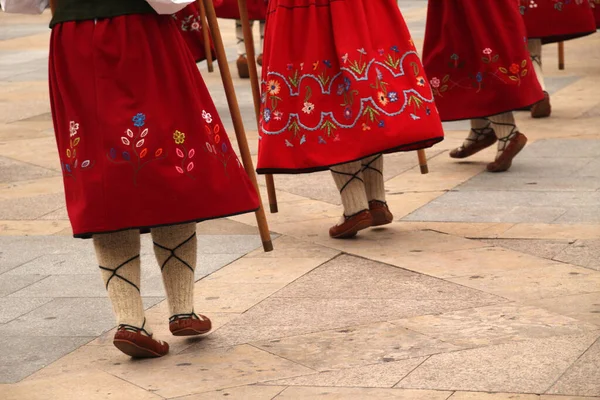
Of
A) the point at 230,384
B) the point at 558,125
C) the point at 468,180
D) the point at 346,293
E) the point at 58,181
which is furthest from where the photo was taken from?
the point at 558,125

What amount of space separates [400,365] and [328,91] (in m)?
1.74

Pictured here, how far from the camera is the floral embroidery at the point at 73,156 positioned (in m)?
4.09

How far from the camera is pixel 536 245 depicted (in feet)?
17.7

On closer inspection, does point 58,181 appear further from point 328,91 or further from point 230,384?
point 230,384

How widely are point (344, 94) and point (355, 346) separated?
4.97 feet

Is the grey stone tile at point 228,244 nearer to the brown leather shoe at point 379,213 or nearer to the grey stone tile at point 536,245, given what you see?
the brown leather shoe at point 379,213


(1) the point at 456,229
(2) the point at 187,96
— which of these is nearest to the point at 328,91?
(1) the point at 456,229

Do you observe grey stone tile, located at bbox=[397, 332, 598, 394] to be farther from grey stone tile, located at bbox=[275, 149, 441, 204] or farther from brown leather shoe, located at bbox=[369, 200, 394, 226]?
grey stone tile, located at bbox=[275, 149, 441, 204]

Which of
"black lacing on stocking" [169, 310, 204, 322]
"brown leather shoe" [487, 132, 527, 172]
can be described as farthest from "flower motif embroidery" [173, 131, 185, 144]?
"brown leather shoe" [487, 132, 527, 172]

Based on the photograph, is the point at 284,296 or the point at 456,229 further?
the point at 456,229

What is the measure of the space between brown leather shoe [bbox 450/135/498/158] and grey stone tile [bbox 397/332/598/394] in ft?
10.3

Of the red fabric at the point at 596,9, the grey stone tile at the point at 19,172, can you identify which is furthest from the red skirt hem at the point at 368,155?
the red fabric at the point at 596,9

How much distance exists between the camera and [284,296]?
4.85m

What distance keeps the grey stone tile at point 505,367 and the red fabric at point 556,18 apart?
4291mm
